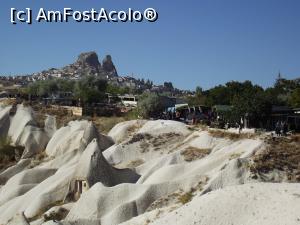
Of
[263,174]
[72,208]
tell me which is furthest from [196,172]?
[72,208]

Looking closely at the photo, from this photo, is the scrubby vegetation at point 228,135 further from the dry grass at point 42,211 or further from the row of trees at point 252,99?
the dry grass at point 42,211

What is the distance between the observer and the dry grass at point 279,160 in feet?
105

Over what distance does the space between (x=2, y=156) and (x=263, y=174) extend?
35.9 meters

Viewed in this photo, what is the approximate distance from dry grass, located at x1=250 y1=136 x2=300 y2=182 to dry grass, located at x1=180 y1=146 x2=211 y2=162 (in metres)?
5.83

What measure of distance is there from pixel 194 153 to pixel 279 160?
28.6ft

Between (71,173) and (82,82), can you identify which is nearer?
(71,173)

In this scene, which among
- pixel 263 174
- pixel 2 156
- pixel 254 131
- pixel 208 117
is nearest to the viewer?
pixel 263 174

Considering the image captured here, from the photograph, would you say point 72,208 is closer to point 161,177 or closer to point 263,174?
point 161,177

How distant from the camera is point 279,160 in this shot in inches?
1307

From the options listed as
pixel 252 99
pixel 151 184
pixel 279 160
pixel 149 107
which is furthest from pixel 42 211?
pixel 149 107

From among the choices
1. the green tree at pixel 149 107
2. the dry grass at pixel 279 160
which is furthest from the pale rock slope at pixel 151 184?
the green tree at pixel 149 107

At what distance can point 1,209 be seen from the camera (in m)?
41.5

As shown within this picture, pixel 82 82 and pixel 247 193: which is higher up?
pixel 82 82

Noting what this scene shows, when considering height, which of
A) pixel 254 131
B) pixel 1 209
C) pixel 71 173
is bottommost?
pixel 1 209
